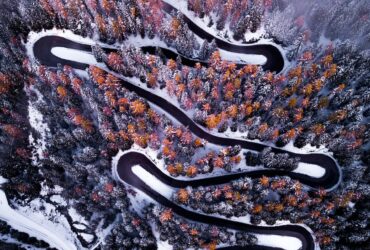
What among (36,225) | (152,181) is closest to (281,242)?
(152,181)

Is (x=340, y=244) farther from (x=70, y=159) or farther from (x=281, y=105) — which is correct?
(x=70, y=159)

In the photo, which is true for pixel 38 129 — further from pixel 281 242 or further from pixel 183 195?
pixel 281 242

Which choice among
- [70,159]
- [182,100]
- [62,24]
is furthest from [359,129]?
[62,24]

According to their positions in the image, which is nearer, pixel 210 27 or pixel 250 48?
pixel 250 48

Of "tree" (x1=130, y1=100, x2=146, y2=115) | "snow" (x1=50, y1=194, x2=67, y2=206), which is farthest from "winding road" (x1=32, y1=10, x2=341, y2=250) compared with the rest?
"snow" (x1=50, y1=194, x2=67, y2=206)

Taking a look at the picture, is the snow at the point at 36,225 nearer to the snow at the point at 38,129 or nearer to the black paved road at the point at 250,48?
the snow at the point at 38,129

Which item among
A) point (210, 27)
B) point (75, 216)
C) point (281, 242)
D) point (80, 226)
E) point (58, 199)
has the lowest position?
point (80, 226)

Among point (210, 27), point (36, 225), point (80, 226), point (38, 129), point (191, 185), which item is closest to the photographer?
point (80, 226)

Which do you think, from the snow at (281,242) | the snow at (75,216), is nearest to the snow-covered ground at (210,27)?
the snow at (281,242)
